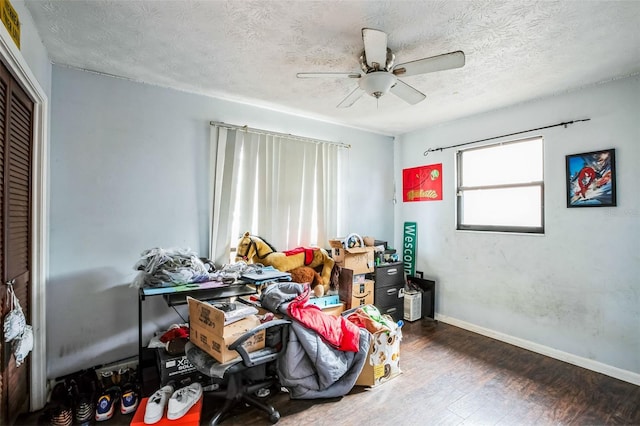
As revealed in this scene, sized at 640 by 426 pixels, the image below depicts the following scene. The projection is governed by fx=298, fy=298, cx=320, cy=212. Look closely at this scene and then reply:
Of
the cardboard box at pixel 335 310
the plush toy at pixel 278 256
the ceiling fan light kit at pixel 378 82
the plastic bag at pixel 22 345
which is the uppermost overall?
the ceiling fan light kit at pixel 378 82

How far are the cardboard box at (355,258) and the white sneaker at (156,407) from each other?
1882mm

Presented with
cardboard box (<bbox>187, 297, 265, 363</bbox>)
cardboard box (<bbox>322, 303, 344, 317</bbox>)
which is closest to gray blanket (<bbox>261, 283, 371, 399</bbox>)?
cardboard box (<bbox>187, 297, 265, 363</bbox>)

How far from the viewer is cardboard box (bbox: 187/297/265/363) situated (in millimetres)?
1658

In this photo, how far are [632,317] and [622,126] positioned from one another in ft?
4.91

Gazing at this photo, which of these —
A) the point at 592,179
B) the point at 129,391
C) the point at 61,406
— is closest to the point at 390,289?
the point at 592,179

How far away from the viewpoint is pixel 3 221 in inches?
60.7

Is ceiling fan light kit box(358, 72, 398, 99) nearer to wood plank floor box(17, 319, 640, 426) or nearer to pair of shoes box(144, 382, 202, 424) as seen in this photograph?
wood plank floor box(17, 319, 640, 426)

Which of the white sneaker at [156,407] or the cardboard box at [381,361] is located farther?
the cardboard box at [381,361]

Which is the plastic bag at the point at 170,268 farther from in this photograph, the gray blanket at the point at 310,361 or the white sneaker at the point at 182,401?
the white sneaker at the point at 182,401

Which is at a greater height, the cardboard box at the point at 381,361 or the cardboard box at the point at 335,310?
the cardboard box at the point at 335,310

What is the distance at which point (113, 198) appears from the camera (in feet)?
7.78

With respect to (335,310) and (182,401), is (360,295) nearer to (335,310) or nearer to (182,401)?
(335,310)

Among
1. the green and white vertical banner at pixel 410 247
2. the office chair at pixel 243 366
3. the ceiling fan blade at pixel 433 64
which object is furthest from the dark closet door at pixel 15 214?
the green and white vertical banner at pixel 410 247

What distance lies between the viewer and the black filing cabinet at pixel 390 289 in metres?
3.37
